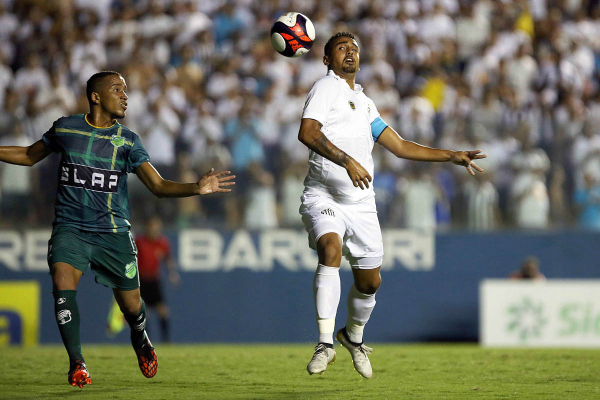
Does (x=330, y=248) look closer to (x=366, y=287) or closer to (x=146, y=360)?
(x=366, y=287)

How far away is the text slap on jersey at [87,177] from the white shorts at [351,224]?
162cm

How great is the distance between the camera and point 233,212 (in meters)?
14.7

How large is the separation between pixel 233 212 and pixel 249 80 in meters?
3.11

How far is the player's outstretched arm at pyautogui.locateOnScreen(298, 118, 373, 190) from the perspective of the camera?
6.87 metres

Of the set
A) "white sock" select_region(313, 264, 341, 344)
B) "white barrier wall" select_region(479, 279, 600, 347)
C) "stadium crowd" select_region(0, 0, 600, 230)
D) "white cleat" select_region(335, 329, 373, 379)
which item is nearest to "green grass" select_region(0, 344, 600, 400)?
"white cleat" select_region(335, 329, 373, 379)

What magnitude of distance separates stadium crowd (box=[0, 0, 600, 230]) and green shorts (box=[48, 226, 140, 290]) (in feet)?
22.2

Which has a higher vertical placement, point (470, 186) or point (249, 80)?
point (249, 80)

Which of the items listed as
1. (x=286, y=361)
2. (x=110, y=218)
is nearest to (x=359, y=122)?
(x=110, y=218)

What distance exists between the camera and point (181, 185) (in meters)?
7.07

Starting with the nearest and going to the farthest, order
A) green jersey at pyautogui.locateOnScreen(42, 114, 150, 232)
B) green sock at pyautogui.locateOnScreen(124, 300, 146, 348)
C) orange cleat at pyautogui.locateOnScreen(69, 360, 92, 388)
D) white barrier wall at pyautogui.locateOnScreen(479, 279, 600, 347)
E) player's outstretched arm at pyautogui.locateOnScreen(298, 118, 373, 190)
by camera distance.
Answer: orange cleat at pyautogui.locateOnScreen(69, 360, 92, 388) < player's outstretched arm at pyautogui.locateOnScreen(298, 118, 373, 190) < green jersey at pyautogui.locateOnScreen(42, 114, 150, 232) < green sock at pyautogui.locateOnScreen(124, 300, 146, 348) < white barrier wall at pyautogui.locateOnScreen(479, 279, 600, 347)

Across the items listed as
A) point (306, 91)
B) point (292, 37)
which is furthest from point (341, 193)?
point (306, 91)

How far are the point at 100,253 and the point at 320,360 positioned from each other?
1.95 metres

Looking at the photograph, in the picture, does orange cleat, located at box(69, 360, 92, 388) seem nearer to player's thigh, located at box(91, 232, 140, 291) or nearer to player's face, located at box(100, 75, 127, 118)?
player's thigh, located at box(91, 232, 140, 291)

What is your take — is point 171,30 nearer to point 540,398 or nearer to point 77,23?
point 77,23
